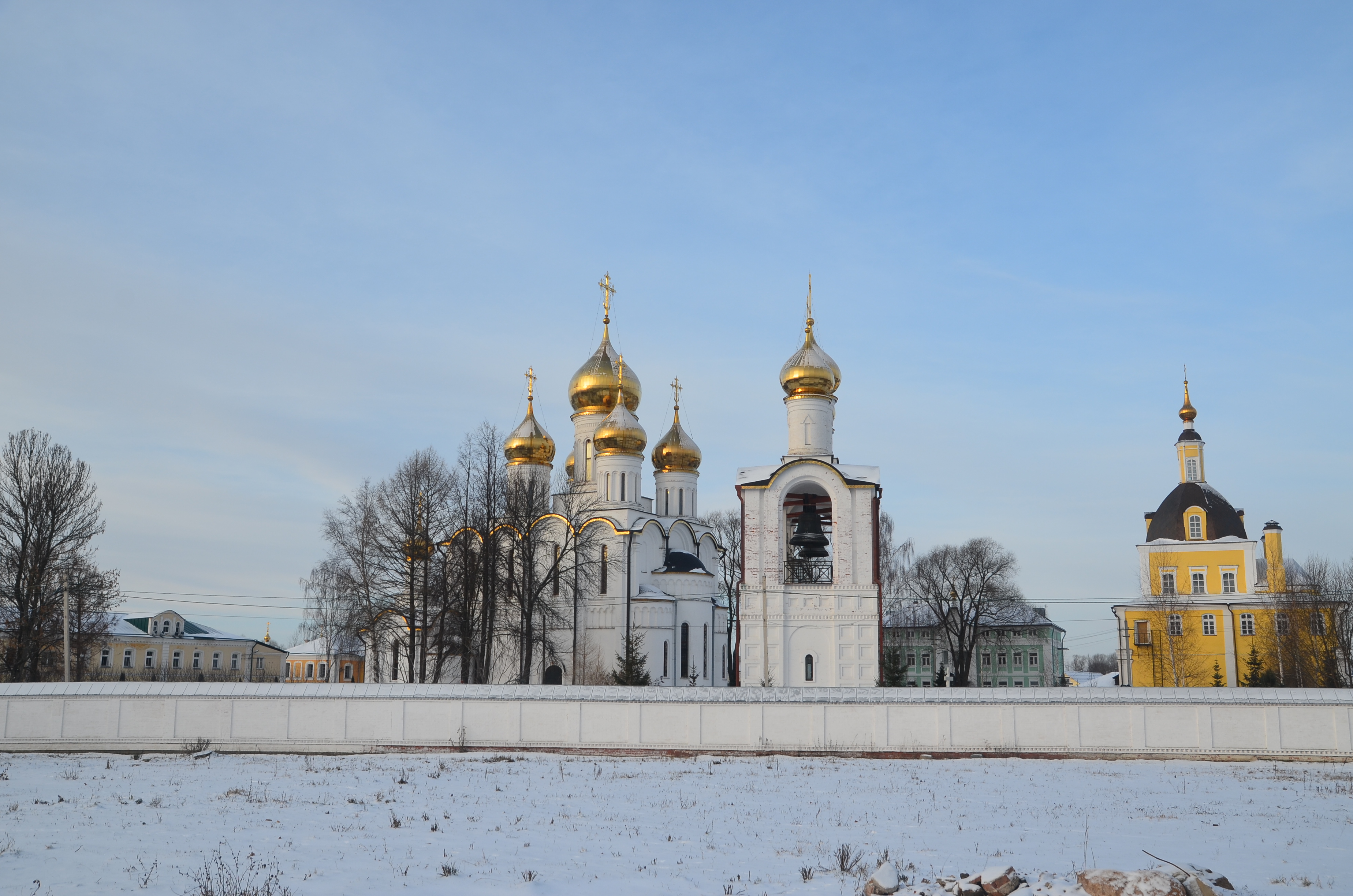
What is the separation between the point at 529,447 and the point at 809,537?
16.7 meters

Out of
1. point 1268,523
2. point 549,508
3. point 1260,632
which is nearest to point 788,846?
point 549,508

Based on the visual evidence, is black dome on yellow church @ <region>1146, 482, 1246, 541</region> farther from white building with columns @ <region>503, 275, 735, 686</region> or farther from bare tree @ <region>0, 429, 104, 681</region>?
bare tree @ <region>0, 429, 104, 681</region>

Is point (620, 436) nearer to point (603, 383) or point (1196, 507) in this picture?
point (603, 383)

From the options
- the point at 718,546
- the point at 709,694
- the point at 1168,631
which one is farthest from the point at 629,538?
the point at 1168,631

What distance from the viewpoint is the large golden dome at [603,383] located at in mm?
41969

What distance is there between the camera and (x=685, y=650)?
38.0m

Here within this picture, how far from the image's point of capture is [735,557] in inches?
1954

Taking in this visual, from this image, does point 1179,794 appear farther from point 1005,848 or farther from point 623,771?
point 623,771

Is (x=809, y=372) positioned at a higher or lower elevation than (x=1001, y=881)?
higher

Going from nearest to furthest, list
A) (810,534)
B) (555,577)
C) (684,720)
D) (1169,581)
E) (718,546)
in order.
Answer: (684,720), (810,534), (555,577), (1169,581), (718,546)

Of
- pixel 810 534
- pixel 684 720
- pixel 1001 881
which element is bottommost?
pixel 684 720

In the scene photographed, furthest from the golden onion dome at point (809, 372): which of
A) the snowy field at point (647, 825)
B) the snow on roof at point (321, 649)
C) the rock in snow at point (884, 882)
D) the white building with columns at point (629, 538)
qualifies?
the rock in snow at point (884, 882)

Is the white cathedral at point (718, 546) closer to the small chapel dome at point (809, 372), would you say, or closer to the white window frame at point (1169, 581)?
the small chapel dome at point (809, 372)

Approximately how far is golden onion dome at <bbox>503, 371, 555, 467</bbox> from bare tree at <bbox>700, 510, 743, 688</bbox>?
7.08 meters
